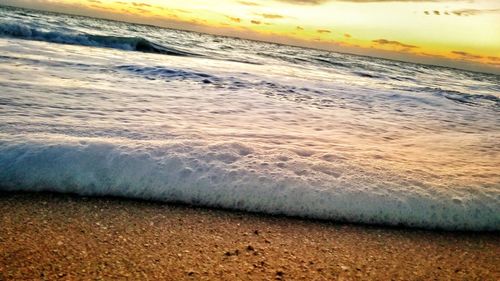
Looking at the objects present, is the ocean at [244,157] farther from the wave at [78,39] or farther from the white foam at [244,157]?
the wave at [78,39]

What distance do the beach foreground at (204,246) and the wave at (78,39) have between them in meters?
16.1

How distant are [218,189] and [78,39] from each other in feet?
56.3

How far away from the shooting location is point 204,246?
2008 mm

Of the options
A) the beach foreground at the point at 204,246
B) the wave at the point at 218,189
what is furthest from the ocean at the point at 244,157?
the beach foreground at the point at 204,246

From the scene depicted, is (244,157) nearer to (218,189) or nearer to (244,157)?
(244,157)

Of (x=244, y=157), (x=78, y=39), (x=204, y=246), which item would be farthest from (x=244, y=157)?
(x=78, y=39)

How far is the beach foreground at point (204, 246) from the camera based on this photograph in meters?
1.77

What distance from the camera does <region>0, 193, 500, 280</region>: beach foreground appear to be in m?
1.77

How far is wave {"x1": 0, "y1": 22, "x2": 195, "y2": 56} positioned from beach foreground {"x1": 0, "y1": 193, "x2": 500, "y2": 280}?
1611cm

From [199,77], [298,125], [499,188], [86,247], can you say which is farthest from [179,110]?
[199,77]

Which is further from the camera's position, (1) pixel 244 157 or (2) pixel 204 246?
(1) pixel 244 157

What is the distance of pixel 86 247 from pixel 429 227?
2210 millimetres

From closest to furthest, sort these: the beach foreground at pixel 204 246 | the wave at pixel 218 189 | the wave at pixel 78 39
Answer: the beach foreground at pixel 204 246 → the wave at pixel 218 189 → the wave at pixel 78 39

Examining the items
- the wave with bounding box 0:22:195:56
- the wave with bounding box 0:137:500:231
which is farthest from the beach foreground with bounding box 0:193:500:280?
the wave with bounding box 0:22:195:56
